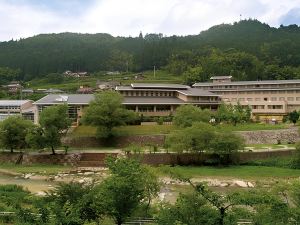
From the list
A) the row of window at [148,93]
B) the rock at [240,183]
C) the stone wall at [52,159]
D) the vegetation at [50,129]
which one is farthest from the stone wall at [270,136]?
the vegetation at [50,129]

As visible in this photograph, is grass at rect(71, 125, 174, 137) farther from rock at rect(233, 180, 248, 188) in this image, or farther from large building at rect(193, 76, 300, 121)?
large building at rect(193, 76, 300, 121)

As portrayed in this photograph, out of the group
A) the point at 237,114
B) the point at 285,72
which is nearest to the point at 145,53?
the point at 285,72

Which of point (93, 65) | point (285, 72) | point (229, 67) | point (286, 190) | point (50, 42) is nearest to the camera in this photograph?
point (286, 190)

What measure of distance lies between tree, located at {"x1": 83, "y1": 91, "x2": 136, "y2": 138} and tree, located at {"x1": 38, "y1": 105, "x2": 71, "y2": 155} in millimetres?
2667

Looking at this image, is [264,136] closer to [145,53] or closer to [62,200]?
[62,200]

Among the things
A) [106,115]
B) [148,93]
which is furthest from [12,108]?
[106,115]

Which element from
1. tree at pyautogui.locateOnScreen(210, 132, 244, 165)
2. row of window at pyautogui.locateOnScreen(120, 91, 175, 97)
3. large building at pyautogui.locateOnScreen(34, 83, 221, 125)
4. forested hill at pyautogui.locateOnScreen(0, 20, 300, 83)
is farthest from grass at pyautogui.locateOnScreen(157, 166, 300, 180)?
forested hill at pyautogui.locateOnScreen(0, 20, 300, 83)

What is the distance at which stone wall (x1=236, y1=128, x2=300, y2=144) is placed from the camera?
41.7 m

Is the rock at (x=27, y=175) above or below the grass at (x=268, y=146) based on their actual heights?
below

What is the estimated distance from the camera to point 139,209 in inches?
614

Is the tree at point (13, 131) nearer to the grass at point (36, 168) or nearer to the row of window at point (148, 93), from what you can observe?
the grass at point (36, 168)

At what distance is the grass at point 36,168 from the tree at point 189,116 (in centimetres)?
1203

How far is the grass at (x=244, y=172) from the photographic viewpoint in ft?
103

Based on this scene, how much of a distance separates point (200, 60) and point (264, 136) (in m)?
51.8
